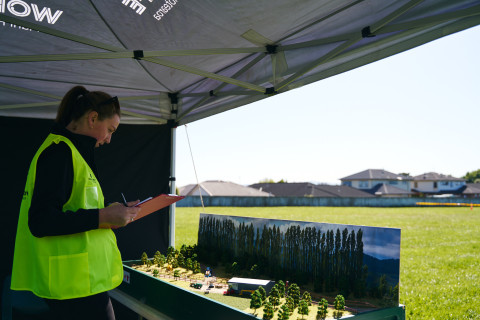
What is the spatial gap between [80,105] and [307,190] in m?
58.6

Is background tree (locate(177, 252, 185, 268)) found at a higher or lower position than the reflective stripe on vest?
lower

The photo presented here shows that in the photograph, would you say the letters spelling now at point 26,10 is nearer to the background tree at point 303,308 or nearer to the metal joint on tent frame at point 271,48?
the metal joint on tent frame at point 271,48

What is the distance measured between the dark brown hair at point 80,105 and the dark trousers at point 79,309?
71 cm

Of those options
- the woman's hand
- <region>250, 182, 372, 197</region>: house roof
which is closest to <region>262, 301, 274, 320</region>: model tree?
the woman's hand

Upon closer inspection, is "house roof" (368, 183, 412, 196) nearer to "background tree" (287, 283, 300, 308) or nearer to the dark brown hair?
"background tree" (287, 283, 300, 308)

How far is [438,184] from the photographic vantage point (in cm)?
7300

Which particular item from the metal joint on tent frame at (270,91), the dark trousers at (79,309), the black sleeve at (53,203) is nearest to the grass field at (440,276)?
the metal joint on tent frame at (270,91)

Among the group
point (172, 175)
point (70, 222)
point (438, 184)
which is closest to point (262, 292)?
point (70, 222)

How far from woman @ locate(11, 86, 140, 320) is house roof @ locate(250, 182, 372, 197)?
2239 inches

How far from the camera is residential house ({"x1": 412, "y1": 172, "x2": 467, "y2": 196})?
71.9 metres

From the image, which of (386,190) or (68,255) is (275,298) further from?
(386,190)

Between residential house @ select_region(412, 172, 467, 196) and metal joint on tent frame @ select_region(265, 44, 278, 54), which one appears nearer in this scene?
metal joint on tent frame @ select_region(265, 44, 278, 54)

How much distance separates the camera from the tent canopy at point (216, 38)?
227 centimetres

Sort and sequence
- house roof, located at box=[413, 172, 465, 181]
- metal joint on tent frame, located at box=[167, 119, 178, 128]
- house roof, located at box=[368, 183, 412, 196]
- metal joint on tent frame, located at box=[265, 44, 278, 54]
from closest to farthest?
metal joint on tent frame, located at box=[265, 44, 278, 54], metal joint on tent frame, located at box=[167, 119, 178, 128], house roof, located at box=[368, 183, 412, 196], house roof, located at box=[413, 172, 465, 181]
